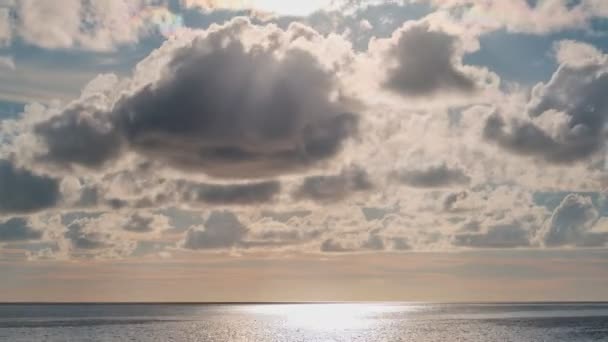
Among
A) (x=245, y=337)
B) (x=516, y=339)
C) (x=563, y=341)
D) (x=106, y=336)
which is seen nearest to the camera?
(x=563, y=341)

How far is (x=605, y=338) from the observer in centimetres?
14950

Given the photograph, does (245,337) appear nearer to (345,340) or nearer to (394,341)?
(345,340)

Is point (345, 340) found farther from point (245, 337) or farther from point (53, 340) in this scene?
point (53, 340)

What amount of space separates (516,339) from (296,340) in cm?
4766

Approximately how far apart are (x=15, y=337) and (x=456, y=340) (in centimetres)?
8952

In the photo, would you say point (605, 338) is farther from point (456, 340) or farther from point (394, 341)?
point (394, 341)

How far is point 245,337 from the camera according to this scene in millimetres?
180875

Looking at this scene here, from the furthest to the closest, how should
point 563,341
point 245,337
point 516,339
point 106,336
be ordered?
point 245,337 → point 106,336 → point 516,339 → point 563,341

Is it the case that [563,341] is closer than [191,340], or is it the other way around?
[563,341]

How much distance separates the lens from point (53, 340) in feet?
486

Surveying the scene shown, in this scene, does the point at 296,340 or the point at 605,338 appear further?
the point at 296,340

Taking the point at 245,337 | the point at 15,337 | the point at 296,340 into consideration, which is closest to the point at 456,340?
the point at 296,340

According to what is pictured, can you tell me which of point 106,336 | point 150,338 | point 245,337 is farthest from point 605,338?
point 106,336

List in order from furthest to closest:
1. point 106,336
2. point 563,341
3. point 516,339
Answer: point 106,336, point 516,339, point 563,341
